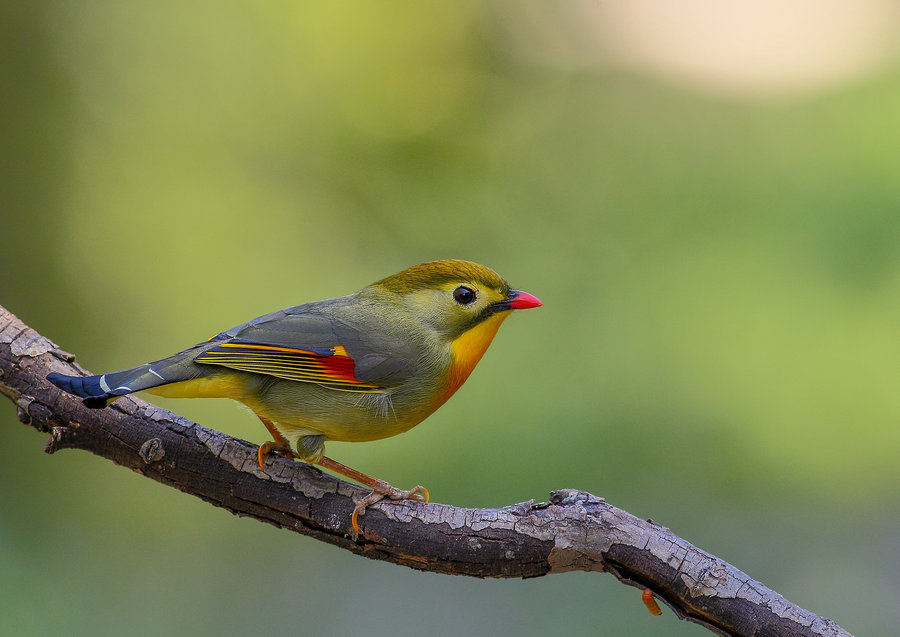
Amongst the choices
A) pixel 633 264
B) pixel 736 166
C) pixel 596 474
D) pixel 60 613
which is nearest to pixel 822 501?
pixel 596 474

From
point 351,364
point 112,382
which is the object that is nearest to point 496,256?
point 351,364

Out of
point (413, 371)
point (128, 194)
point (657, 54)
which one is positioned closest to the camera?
point (413, 371)

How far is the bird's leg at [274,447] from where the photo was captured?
3.35 m

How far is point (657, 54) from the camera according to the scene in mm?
7375

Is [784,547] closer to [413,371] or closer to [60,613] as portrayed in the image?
[413,371]

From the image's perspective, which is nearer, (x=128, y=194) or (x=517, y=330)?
(x=517, y=330)

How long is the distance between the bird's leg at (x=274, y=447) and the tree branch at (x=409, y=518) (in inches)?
1.6

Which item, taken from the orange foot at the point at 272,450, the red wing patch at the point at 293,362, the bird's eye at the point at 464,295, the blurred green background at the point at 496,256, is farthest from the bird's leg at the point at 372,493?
the blurred green background at the point at 496,256

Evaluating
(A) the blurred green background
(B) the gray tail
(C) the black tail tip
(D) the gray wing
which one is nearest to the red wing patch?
(D) the gray wing

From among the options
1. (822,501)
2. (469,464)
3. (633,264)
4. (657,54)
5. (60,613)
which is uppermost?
(657,54)

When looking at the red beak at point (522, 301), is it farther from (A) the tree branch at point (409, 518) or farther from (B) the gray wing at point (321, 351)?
(A) the tree branch at point (409, 518)

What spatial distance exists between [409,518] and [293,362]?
801 mm

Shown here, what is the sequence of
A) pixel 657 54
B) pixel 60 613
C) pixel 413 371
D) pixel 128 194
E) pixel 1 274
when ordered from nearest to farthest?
pixel 413 371, pixel 60 613, pixel 1 274, pixel 128 194, pixel 657 54

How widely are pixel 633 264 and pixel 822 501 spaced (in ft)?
7.32
